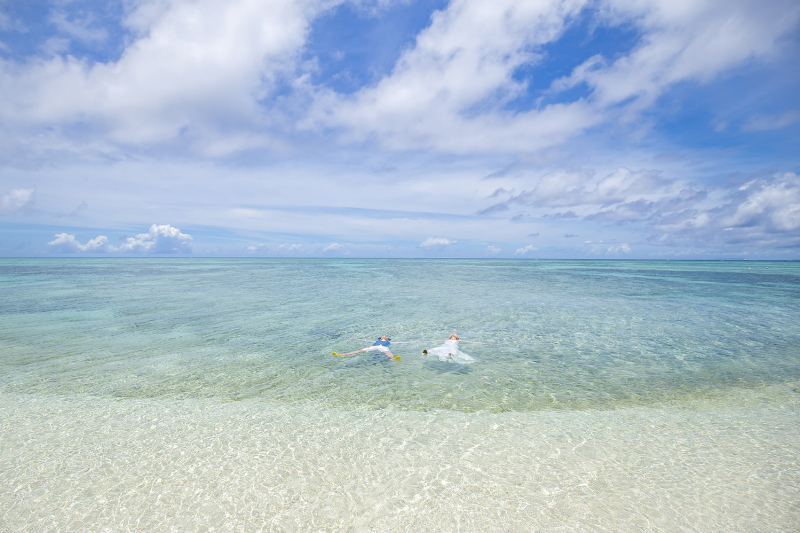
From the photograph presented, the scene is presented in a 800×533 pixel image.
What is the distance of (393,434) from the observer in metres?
7.87

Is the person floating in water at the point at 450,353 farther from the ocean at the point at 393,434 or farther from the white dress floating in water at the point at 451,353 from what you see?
the ocean at the point at 393,434

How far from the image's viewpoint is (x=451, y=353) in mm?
13664

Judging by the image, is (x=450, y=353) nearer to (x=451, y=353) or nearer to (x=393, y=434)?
(x=451, y=353)

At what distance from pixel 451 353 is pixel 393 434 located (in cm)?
615

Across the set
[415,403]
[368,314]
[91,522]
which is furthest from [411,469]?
[368,314]

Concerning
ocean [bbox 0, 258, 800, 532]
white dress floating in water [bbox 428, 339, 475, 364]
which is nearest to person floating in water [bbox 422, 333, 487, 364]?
white dress floating in water [bbox 428, 339, 475, 364]

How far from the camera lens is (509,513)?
5539 millimetres

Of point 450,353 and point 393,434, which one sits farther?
point 450,353

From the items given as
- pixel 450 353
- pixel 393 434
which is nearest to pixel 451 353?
pixel 450 353

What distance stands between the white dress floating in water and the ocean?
0.47 metres

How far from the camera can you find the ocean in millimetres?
5547

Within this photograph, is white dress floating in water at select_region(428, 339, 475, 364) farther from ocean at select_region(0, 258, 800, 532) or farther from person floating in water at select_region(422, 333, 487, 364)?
ocean at select_region(0, 258, 800, 532)

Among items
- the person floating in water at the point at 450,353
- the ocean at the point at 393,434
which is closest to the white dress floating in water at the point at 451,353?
the person floating in water at the point at 450,353

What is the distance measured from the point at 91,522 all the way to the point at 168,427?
288 centimetres
